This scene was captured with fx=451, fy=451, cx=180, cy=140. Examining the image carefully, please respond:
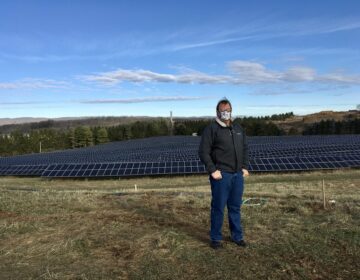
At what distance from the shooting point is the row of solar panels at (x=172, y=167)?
27.3 meters

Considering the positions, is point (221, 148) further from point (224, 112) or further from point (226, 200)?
point (226, 200)

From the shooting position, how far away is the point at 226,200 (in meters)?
6.85

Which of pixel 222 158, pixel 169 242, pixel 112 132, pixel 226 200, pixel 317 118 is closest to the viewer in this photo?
pixel 222 158

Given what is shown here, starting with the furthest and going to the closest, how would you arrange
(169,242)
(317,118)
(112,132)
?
(317,118), (112,132), (169,242)

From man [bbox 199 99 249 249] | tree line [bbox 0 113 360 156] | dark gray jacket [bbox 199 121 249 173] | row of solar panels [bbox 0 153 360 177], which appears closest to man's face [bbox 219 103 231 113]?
Answer: man [bbox 199 99 249 249]

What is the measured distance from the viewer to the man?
6664 millimetres

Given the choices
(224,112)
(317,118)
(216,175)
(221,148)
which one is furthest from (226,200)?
(317,118)

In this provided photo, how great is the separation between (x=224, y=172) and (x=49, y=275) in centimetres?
281

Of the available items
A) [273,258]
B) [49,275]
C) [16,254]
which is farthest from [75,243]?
[273,258]

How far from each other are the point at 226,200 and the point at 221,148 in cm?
81

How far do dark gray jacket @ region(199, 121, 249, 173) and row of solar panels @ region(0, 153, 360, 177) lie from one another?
20.9m

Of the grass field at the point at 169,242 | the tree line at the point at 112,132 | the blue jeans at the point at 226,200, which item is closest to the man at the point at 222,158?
the blue jeans at the point at 226,200

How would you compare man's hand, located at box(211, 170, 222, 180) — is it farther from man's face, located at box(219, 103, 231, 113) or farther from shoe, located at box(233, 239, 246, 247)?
shoe, located at box(233, 239, 246, 247)

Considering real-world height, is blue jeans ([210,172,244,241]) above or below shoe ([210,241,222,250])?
above
